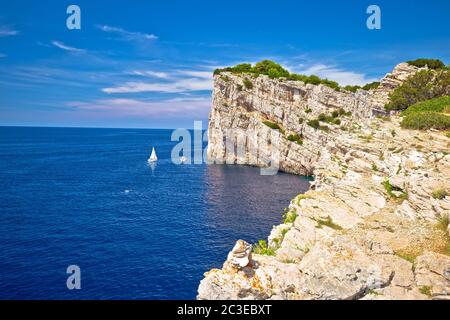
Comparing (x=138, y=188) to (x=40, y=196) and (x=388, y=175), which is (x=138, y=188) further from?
(x=388, y=175)

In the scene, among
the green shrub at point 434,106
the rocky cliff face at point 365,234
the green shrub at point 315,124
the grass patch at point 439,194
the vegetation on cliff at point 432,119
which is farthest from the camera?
the green shrub at point 315,124

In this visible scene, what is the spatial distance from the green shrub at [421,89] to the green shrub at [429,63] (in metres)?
11.6

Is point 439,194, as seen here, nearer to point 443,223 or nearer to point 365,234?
point 443,223

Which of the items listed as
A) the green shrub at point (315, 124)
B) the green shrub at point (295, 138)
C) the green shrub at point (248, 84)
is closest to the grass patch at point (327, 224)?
the green shrub at point (315, 124)

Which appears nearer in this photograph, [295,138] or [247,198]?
[247,198]

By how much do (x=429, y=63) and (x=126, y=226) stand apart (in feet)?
271

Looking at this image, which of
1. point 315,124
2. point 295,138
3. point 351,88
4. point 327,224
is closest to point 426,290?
point 327,224

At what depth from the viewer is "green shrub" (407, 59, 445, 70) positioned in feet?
269

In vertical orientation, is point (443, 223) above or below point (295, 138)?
below

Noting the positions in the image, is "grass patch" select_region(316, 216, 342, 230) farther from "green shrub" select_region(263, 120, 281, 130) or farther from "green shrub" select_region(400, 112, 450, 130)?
"green shrub" select_region(263, 120, 281, 130)

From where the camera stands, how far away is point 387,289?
22.2m

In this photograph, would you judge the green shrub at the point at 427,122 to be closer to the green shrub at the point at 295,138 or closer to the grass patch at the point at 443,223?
the grass patch at the point at 443,223

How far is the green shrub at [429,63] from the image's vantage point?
82000 mm

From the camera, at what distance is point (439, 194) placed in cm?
2900
